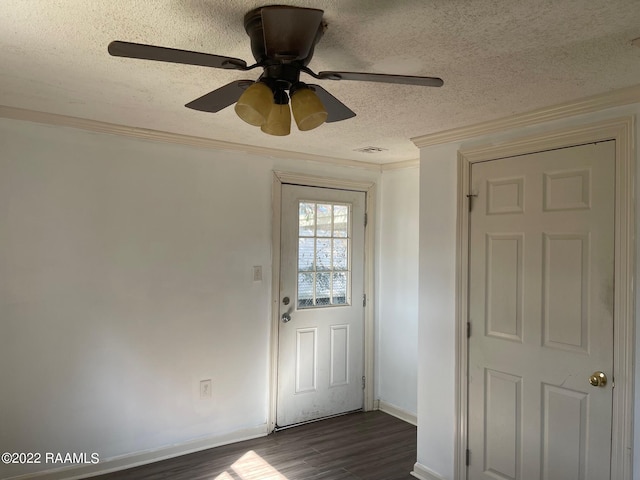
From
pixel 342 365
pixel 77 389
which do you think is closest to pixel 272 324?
pixel 342 365

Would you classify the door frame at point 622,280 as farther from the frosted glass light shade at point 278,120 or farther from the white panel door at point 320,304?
the white panel door at point 320,304

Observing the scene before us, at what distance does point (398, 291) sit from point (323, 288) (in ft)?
2.25

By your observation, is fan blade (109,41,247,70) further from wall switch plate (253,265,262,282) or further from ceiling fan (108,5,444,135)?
wall switch plate (253,265,262,282)

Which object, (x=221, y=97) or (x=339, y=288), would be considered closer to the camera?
(x=221, y=97)

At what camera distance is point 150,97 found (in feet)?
7.42

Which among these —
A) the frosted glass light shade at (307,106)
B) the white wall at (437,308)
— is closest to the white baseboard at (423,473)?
the white wall at (437,308)

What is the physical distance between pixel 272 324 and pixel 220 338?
439 mm

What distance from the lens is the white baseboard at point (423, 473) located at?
9.13 ft

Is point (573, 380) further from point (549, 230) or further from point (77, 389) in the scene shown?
point (77, 389)

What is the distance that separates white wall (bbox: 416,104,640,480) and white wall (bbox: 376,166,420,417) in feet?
2.77

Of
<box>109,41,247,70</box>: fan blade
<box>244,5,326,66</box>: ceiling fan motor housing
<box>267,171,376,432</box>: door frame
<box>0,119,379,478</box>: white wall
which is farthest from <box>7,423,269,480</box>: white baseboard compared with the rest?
<box>244,5,326,66</box>: ceiling fan motor housing

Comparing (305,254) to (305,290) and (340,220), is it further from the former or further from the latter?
(340,220)

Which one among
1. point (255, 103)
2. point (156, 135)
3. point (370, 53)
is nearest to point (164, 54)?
point (255, 103)

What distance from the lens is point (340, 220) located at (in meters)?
3.91
